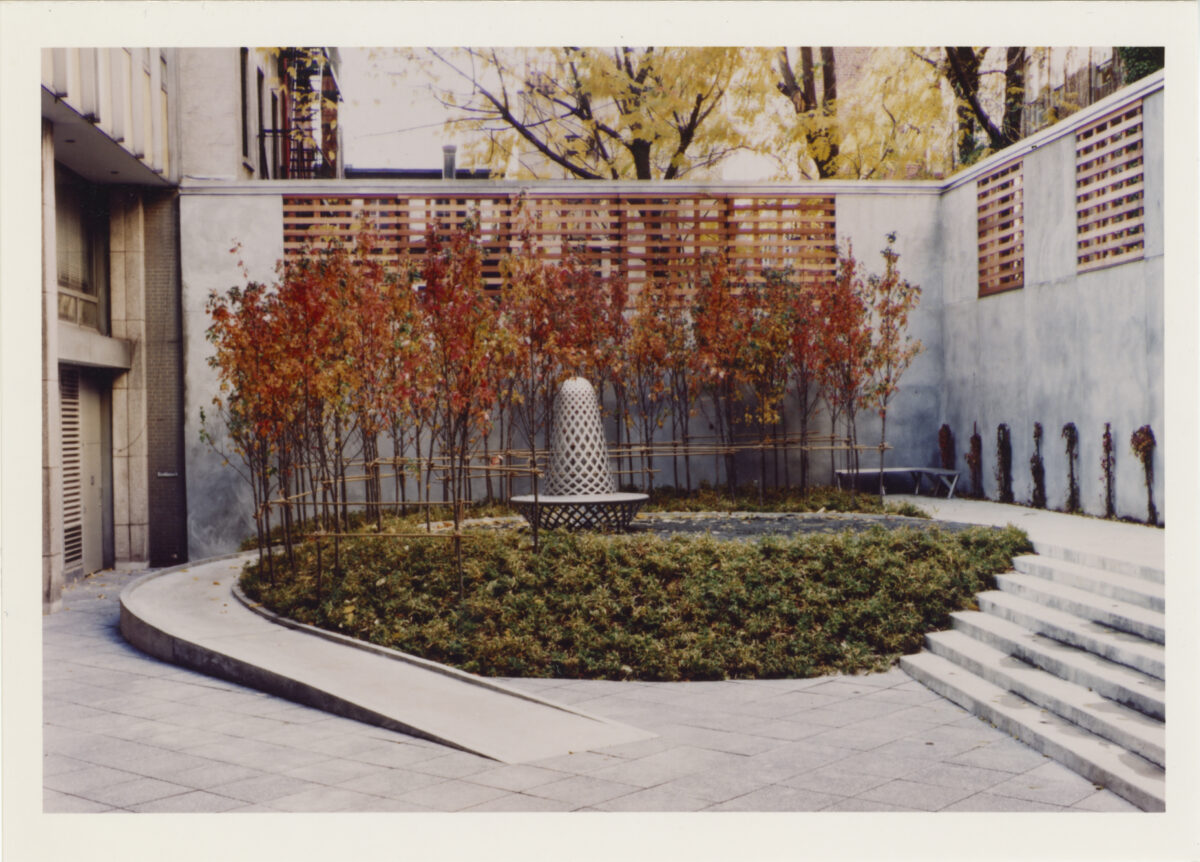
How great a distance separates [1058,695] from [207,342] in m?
10.8

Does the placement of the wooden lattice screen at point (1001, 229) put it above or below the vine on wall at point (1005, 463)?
above

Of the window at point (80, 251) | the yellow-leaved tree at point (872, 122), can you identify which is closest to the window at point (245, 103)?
the window at point (80, 251)

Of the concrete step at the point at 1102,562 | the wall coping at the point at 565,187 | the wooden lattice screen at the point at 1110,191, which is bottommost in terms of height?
the concrete step at the point at 1102,562

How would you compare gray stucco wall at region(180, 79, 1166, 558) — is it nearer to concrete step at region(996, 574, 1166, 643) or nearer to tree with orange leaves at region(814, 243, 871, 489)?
tree with orange leaves at region(814, 243, 871, 489)

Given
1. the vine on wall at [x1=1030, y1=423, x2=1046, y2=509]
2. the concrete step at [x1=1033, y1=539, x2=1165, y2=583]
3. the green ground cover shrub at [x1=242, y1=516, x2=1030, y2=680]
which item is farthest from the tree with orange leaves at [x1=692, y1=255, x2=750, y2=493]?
the concrete step at [x1=1033, y1=539, x2=1165, y2=583]

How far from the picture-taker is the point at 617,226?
1399 centimetres

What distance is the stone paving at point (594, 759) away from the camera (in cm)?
496

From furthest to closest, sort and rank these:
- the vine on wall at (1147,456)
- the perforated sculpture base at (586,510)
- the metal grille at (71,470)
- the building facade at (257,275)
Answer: the metal grille at (71,470) < the building facade at (257,275) < the vine on wall at (1147,456) < the perforated sculpture base at (586,510)

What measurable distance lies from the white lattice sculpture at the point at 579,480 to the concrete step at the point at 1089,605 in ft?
10.7

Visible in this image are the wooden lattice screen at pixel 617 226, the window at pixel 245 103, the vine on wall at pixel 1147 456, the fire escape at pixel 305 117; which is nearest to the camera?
the vine on wall at pixel 1147 456

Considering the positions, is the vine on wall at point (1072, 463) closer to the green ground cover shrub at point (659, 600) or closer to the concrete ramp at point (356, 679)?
the green ground cover shrub at point (659, 600)

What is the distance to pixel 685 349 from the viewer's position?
13469 millimetres

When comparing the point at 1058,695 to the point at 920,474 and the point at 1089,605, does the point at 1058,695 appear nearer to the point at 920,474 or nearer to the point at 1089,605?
the point at 1089,605

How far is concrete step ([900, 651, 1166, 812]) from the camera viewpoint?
4824 millimetres
